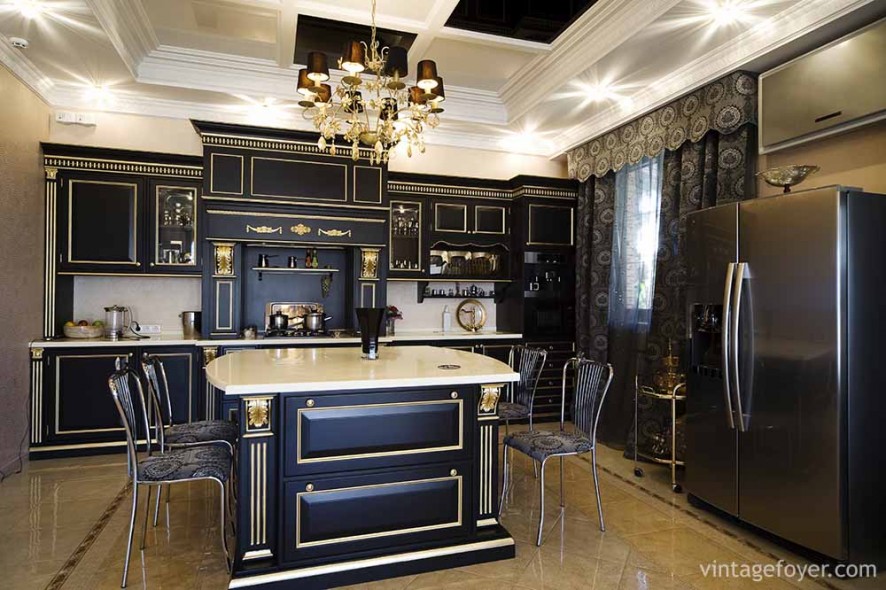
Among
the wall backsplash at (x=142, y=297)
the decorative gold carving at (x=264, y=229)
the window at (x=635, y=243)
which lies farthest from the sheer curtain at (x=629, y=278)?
the wall backsplash at (x=142, y=297)

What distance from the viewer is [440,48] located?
4.52 metres

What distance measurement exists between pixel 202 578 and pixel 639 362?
12.3 feet

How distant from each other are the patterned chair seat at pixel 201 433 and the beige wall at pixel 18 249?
5.57ft

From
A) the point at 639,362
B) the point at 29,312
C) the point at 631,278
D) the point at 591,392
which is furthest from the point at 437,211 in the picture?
the point at 29,312

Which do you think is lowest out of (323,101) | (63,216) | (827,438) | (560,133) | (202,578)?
(202,578)

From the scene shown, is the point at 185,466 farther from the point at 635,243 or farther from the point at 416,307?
the point at 635,243

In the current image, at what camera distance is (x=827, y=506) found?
2.64 meters

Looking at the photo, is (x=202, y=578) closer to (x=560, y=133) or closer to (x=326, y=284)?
(x=326, y=284)

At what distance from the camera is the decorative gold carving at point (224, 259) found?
4918 millimetres

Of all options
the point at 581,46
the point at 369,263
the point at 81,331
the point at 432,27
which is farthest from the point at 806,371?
the point at 81,331

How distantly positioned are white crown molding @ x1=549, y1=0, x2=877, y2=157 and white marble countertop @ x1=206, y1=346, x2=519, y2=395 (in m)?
2.63

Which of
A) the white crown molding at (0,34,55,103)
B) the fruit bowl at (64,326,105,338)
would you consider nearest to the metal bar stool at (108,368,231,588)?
the fruit bowl at (64,326,105,338)

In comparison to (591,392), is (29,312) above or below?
above

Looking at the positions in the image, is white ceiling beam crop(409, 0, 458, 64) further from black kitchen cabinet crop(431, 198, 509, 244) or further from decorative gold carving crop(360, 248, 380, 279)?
decorative gold carving crop(360, 248, 380, 279)
